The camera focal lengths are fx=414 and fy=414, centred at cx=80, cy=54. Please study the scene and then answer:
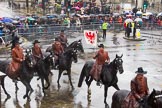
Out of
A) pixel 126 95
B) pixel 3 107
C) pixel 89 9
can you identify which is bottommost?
pixel 3 107

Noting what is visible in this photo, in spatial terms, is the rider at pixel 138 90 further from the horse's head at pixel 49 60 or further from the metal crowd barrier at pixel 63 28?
the metal crowd barrier at pixel 63 28

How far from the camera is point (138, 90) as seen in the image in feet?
40.6

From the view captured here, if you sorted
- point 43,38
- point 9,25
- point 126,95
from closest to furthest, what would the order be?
point 126,95, point 9,25, point 43,38

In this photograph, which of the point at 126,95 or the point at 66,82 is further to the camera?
the point at 66,82

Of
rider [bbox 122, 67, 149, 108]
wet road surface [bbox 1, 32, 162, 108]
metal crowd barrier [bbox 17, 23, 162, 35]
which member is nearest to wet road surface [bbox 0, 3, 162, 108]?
wet road surface [bbox 1, 32, 162, 108]

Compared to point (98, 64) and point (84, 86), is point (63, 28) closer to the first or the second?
point (84, 86)

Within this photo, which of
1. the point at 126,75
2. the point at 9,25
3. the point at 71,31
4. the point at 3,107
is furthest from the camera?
the point at 71,31

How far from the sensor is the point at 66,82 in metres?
21.0

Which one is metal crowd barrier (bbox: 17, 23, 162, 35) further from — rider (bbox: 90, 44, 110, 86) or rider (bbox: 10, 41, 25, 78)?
rider (bbox: 90, 44, 110, 86)

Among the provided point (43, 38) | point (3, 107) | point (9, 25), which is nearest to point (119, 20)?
point (43, 38)

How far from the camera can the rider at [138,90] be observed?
1227 centimetres

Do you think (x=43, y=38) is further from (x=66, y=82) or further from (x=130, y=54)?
(x=66, y=82)

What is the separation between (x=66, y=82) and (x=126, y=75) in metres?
3.90

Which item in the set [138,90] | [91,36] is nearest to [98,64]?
[138,90]
